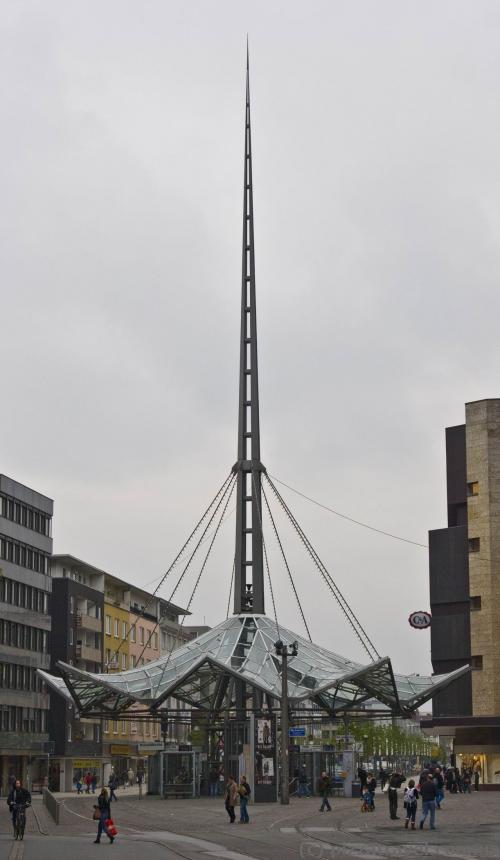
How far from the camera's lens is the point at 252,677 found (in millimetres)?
60500

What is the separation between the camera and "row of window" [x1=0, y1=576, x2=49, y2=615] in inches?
3369

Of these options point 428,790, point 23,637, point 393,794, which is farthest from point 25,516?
point 428,790

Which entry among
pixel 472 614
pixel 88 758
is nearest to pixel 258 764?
pixel 472 614

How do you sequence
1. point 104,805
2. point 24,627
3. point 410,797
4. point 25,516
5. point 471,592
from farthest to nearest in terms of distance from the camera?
1. point 25,516
2. point 24,627
3. point 471,592
4. point 410,797
5. point 104,805

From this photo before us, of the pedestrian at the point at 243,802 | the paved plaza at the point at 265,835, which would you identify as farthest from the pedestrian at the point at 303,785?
the pedestrian at the point at 243,802

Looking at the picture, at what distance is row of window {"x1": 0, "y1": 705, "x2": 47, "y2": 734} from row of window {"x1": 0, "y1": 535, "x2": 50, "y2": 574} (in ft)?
31.1

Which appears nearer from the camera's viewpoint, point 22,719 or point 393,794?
point 393,794

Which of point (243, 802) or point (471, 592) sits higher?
point (471, 592)

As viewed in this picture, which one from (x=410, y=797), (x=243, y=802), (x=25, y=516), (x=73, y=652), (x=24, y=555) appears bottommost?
(x=243, y=802)

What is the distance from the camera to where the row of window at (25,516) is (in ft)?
283

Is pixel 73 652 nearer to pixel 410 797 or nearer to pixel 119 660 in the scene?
pixel 119 660

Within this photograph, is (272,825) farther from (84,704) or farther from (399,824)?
(84,704)

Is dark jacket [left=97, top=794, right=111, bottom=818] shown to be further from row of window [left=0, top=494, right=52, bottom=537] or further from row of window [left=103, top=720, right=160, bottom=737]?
row of window [left=103, top=720, right=160, bottom=737]

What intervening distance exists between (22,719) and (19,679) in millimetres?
2906
